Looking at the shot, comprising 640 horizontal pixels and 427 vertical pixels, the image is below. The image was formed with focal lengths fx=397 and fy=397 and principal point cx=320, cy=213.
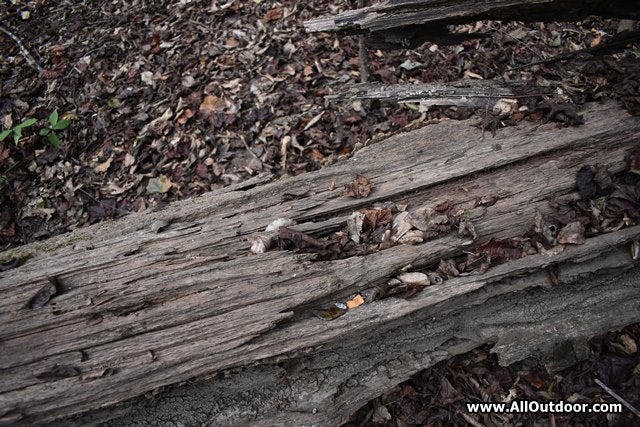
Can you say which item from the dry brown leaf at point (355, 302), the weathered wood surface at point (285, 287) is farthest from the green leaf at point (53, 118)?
the dry brown leaf at point (355, 302)

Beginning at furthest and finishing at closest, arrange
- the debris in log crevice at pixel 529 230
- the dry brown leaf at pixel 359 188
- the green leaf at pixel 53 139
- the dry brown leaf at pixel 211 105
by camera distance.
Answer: the dry brown leaf at pixel 211 105 → the green leaf at pixel 53 139 → the dry brown leaf at pixel 359 188 → the debris in log crevice at pixel 529 230

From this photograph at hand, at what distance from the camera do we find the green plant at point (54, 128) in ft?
17.2

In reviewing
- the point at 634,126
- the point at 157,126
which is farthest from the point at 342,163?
the point at 157,126

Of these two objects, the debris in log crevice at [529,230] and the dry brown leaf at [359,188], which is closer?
the debris in log crevice at [529,230]

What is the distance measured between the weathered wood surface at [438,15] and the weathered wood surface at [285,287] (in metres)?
0.84

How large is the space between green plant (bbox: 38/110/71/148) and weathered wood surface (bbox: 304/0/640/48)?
3819mm

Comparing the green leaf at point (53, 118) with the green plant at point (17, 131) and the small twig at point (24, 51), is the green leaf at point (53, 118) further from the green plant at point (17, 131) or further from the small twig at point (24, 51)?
the small twig at point (24, 51)

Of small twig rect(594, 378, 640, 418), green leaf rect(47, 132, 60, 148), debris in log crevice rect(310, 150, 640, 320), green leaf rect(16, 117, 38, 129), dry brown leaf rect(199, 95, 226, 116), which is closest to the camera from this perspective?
debris in log crevice rect(310, 150, 640, 320)

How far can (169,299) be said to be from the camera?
2900mm

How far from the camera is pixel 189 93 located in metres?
5.50

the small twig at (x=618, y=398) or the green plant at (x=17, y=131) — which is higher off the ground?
the green plant at (x=17, y=131)

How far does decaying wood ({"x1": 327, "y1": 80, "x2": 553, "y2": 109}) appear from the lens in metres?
3.66

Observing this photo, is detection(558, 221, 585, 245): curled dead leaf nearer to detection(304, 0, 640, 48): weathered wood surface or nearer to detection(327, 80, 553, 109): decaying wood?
detection(327, 80, 553, 109): decaying wood

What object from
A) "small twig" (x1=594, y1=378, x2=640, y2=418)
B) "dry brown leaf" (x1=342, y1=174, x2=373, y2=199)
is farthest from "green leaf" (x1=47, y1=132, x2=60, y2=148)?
"small twig" (x1=594, y1=378, x2=640, y2=418)
